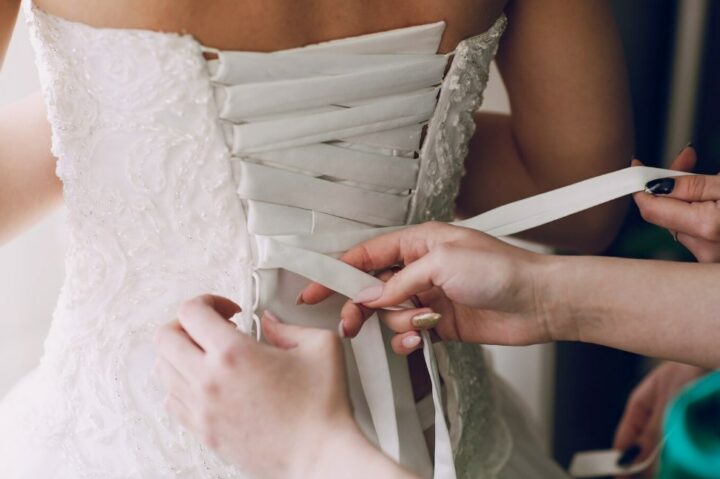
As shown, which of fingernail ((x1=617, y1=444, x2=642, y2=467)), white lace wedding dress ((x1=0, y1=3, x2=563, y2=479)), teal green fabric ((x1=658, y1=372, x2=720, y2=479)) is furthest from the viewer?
fingernail ((x1=617, y1=444, x2=642, y2=467))

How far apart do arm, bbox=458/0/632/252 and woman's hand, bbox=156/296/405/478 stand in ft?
1.62

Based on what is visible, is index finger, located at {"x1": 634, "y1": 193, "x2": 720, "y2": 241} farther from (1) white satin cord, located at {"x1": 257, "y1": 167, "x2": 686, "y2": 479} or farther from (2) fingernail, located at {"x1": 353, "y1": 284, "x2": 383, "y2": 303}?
(2) fingernail, located at {"x1": 353, "y1": 284, "x2": 383, "y2": 303}

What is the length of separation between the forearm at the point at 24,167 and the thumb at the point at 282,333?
34 centimetres

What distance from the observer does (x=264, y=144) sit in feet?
2.61

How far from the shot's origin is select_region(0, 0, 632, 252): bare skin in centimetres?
76

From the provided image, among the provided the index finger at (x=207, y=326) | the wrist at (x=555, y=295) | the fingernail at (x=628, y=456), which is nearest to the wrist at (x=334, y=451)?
the index finger at (x=207, y=326)

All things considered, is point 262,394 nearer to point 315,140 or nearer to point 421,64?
point 315,140

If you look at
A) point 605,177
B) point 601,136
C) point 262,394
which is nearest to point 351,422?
point 262,394

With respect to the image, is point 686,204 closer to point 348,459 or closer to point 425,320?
point 425,320

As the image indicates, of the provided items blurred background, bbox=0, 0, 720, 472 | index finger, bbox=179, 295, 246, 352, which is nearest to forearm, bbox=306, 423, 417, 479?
index finger, bbox=179, 295, 246, 352

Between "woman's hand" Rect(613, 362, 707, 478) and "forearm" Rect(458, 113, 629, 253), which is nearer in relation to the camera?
"forearm" Rect(458, 113, 629, 253)

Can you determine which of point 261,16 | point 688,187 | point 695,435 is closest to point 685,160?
point 688,187

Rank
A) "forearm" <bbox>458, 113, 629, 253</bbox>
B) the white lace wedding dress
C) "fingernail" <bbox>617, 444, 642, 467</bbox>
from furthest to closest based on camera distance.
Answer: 1. "fingernail" <bbox>617, 444, 642, 467</bbox>
2. "forearm" <bbox>458, 113, 629, 253</bbox>
3. the white lace wedding dress

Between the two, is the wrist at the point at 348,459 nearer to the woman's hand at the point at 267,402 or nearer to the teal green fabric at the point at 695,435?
the woman's hand at the point at 267,402
